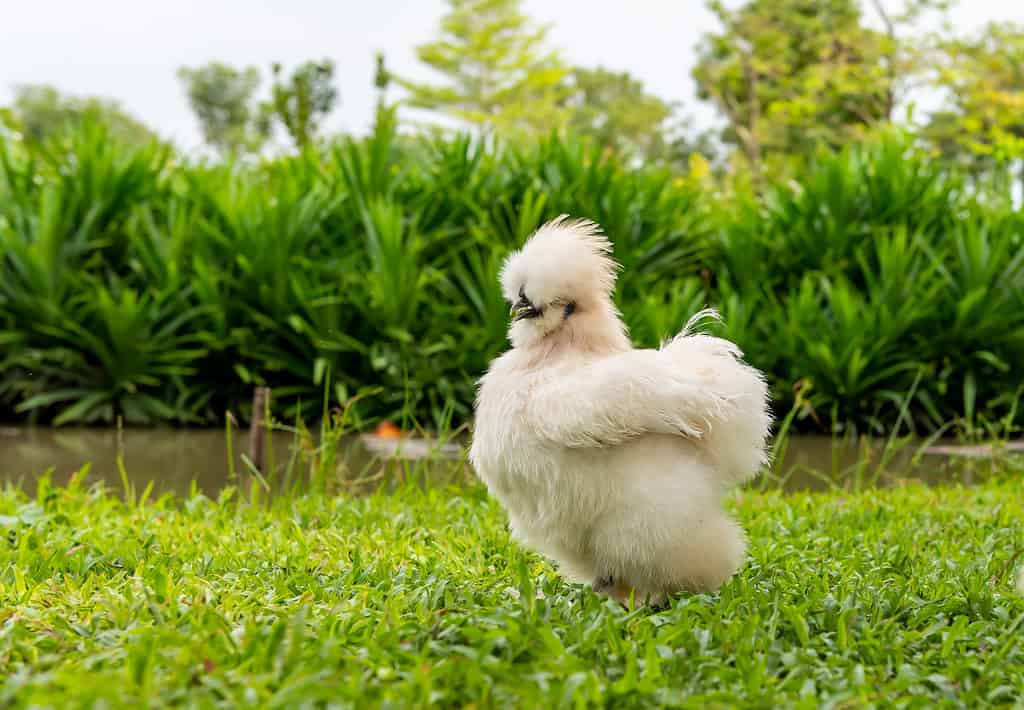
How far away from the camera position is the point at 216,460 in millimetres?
6426

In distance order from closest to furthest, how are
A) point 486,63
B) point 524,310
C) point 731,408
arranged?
point 731,408
point 524,310
point 486,63

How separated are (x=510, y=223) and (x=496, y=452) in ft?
15.5

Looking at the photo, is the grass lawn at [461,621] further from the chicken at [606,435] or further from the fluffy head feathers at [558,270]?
the fluffy head feathers at [558,270]

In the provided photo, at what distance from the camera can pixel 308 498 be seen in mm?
5133

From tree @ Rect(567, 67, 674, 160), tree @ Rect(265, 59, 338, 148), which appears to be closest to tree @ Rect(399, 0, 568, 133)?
tree @ Rect(567, 67, 674, 160)

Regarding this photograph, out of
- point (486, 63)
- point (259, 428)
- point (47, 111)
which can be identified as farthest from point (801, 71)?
point (47, 111)

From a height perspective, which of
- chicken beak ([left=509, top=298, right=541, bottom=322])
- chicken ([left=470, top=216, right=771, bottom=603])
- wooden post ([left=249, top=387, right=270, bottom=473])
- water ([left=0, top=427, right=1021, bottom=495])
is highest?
chicken beak ([left=509, top=298, right=541, bottom=322])

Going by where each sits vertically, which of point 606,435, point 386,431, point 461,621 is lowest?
point 386,431

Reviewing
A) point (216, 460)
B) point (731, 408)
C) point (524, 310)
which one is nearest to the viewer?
point (731, 408)

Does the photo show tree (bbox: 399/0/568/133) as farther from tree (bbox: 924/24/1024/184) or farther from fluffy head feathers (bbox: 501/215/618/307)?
fluffy head feathers (bbox: 501/215/618/307)

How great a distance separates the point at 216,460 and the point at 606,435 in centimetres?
409

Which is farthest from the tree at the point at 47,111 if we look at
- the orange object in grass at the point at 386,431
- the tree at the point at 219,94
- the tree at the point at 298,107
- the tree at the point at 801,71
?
the orange object in grass at the point at 386,431

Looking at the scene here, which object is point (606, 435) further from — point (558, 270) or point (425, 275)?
point (425, 275)

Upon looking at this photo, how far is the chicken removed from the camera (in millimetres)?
2889
